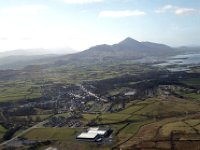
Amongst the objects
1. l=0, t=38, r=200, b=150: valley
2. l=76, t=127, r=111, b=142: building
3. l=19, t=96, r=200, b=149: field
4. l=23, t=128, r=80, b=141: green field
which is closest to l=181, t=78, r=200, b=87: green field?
l=0, t=38, r=200, b=150: valley

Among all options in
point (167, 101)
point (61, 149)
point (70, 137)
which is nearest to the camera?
point (61, 149)

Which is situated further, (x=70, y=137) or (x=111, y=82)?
(x=111, y=82)

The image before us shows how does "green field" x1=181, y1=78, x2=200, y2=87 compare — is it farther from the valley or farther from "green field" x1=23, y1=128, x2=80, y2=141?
"green field" x1=23, y1=128, x2=80, y2=141

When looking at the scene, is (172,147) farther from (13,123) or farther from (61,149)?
(13,123)

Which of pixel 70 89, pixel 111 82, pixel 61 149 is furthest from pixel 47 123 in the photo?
pixel 111 82

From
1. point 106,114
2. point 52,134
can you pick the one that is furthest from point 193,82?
point 52,134

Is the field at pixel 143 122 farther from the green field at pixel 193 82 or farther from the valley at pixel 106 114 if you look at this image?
the green field at pixel 193 82

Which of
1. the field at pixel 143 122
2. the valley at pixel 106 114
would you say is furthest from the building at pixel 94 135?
the field at pixel 143 122

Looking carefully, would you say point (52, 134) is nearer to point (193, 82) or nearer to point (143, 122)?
point (143, 122)

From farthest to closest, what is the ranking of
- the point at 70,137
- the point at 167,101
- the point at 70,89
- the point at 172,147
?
the point at 70,89 → the point at 167,101 → the point at 70,137 → the point at 172,147
